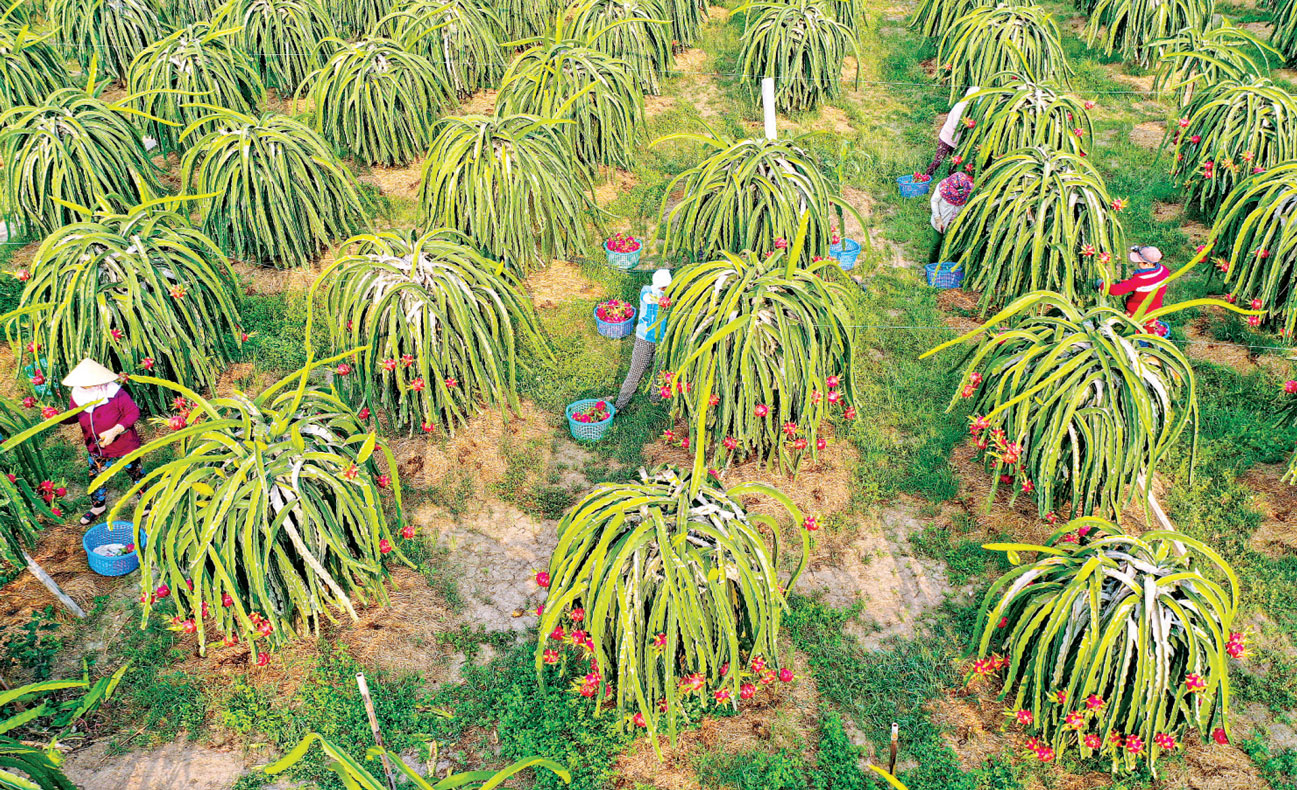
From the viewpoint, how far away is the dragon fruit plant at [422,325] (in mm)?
6898

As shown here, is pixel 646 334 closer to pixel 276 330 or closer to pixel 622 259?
pixel 622 259

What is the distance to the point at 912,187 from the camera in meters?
10.4

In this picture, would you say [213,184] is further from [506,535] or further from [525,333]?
[506,535]

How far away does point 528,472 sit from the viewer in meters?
7.38

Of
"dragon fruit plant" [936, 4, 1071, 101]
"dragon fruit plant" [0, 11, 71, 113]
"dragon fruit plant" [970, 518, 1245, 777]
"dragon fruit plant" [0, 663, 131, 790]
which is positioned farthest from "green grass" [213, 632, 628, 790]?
"dragon fruit plant" [936, 4, 1071, 101]

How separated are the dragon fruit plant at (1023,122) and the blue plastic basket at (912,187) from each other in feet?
3.53

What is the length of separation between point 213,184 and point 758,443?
5.51 meters

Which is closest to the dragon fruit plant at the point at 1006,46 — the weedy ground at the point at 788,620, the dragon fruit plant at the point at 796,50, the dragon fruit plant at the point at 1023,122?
the dragon fruit plant at the point at 796,50

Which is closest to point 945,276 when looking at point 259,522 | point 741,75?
point 741,75

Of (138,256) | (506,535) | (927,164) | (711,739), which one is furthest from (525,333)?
(927,164)

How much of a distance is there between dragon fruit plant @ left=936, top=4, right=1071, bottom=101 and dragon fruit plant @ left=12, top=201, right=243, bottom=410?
8.13m

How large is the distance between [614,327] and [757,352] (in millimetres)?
2289

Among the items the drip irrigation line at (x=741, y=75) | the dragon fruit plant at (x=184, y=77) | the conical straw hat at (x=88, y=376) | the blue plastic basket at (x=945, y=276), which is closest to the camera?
the conical straw hat at (x=88, y=376)

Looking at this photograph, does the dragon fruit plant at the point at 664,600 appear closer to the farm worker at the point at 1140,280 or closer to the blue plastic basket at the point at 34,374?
the farm worker at the point at 1140,280
